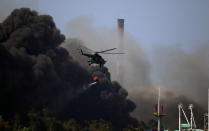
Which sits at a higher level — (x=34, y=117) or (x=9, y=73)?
(x=9, y=73)

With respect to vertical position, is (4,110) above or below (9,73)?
below

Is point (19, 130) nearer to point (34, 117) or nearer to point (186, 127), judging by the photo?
point (34, 117)

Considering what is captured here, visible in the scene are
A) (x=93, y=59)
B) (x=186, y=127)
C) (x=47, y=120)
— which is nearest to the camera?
(x=93, y=59)

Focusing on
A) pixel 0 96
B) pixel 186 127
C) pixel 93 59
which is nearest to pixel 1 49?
pixel 0 96

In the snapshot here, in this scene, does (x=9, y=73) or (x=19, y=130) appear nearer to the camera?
(x=19, y=130)

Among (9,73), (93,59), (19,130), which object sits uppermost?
(9,73)

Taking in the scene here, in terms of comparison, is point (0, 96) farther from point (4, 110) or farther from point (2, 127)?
point (2, 127)

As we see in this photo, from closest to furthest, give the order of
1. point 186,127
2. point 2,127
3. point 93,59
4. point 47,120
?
point 93,59 < point 2,127 < point 186,127 < point 47,120

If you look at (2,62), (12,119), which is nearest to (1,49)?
(2,62)

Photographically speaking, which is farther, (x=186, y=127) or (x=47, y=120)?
(x=47, y=120)
